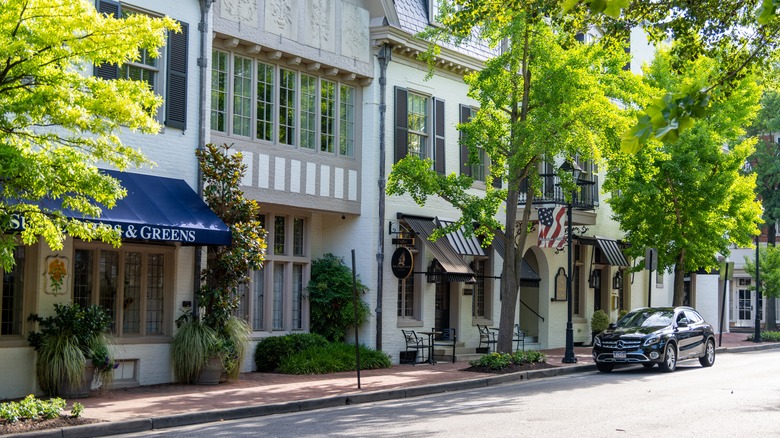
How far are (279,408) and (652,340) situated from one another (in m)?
10.7

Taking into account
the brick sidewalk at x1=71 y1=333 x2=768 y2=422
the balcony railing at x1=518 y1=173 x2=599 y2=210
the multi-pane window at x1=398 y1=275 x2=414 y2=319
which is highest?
the balcony railing at x1=518 y1=173 x2=599 y2=210

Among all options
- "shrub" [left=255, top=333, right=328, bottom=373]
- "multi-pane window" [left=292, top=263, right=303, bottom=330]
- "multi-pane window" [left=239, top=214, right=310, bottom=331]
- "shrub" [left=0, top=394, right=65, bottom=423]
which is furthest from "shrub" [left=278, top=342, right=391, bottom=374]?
"shrub" [left=0, top=394, right=65, bottom=423]

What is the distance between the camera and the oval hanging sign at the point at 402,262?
2241 centimetres

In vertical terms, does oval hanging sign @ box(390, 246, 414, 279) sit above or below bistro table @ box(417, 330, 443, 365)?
above

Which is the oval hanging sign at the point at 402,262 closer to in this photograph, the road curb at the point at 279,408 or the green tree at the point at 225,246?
the road curb at the point at 279,408

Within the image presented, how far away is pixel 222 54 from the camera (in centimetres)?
1972

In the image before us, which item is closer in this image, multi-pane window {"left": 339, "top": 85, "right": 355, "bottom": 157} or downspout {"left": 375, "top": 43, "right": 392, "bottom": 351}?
downspout {"left": 375, "top": 43, "right": 392, "bottom": 351}

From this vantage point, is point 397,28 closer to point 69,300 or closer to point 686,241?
point 69,300

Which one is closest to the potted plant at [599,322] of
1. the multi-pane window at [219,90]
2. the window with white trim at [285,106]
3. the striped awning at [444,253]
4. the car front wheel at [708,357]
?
the car front wheel at [708,357]

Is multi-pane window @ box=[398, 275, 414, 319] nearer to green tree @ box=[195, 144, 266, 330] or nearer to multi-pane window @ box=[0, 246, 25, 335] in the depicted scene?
green tree @ box=[195, 144, 266, 330]

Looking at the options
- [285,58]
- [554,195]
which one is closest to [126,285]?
[285,58]

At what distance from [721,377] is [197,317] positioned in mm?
11245

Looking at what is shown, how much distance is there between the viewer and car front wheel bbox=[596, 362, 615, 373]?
22.5 m

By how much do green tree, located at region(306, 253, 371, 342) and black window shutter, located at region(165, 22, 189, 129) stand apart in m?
5.55
